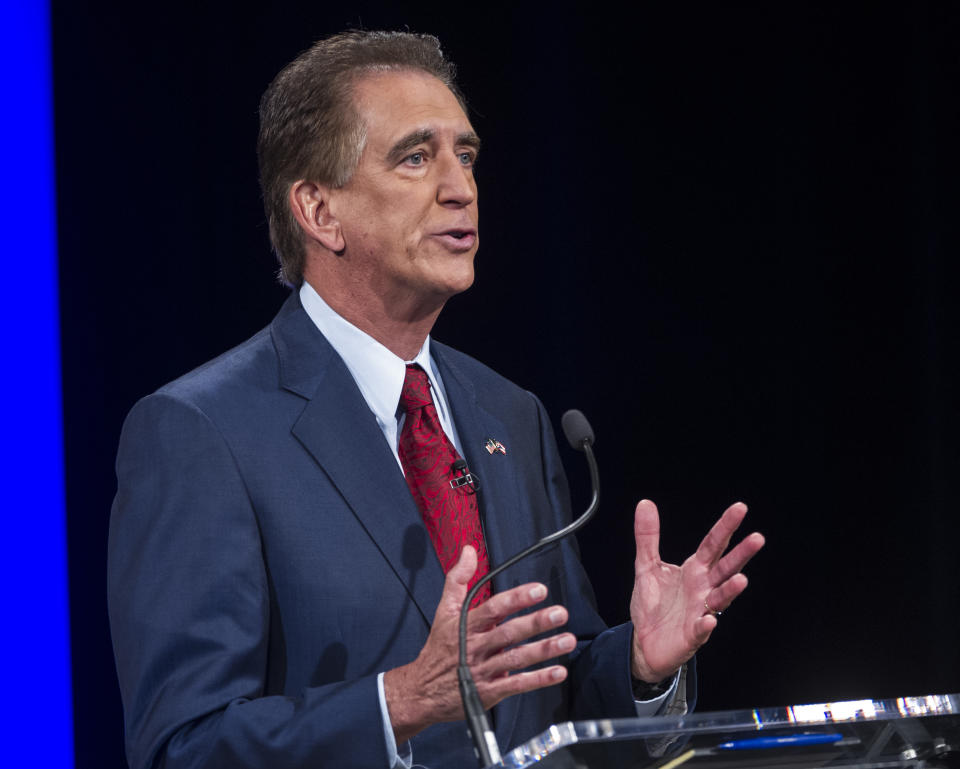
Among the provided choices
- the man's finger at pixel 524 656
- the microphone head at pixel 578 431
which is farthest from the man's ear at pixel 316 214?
the man's finger at pixel 524 656

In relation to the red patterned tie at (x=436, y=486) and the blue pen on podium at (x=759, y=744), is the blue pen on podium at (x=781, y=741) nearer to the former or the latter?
the blue pen on podium at (x=759, y=744)

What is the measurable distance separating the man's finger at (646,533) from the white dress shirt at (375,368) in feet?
0.73

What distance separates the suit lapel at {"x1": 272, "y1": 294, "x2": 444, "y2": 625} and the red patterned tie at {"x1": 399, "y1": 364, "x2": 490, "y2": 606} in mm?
62

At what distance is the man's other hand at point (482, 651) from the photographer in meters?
1.41

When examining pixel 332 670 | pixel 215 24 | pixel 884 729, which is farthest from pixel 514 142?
pixel 884 729

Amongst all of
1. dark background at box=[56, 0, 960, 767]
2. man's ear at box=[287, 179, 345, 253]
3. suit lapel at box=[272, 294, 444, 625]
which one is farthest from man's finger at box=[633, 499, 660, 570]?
dark background at box=[56, 0, 960, 767]

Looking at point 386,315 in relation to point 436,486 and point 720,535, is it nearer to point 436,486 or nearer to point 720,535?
point 436,486

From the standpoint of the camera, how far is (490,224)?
126 inches

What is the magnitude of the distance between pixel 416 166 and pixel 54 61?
1.08 meters

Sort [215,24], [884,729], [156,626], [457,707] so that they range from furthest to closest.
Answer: [215,24], [156,626], [457,707], [884,729]

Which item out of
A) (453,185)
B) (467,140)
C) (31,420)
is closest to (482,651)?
(453,185)

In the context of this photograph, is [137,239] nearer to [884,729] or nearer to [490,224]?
[490,224]

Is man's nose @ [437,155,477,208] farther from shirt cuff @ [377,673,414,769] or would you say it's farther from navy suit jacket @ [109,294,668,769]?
shirt cuff @ [377,673,414,769]

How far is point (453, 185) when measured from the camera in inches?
80.9
